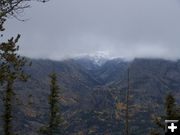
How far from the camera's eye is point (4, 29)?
47.4ft

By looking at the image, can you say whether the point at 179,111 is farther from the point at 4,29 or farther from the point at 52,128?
the point at 4,29

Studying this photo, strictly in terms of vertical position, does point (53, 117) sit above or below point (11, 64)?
below

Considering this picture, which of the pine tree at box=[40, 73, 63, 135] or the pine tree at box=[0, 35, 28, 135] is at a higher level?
the pine tree at box=[0, 35, 28, 135]

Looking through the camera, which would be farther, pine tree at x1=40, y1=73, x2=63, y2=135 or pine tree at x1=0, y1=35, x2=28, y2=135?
pine tree at x1=40, y1=73, x2=63, y2=135

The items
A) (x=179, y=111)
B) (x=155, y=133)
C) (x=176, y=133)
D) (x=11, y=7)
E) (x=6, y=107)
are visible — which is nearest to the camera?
(x=176, y=133)

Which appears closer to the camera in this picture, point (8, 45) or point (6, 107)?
point (8, 45)

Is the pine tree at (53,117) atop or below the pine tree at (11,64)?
below

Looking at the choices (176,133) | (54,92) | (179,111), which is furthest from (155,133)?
(176,133)

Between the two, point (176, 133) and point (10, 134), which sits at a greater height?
point (176, 133)

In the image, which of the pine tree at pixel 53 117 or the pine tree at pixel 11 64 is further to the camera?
the pine tree at pixel 53 117

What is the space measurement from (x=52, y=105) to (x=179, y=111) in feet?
76.6

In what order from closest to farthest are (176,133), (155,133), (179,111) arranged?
(176,133), (155,133), (179,111)

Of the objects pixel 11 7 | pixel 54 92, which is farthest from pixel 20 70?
pixel 54 92

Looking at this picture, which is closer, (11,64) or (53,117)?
(11,64)
